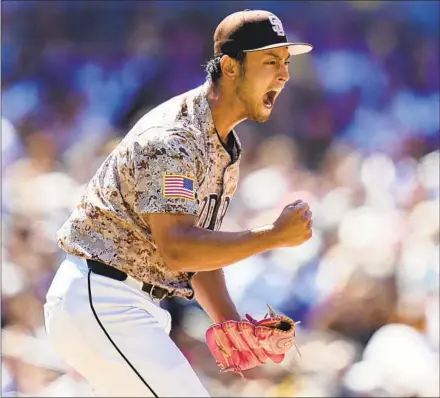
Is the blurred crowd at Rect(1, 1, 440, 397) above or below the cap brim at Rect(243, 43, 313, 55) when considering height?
below

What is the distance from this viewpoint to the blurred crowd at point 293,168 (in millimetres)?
5117

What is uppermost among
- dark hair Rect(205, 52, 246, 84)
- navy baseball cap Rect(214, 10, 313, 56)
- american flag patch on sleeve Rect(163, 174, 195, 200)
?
navy baseball cap Rect(214, 10, 313, 56)

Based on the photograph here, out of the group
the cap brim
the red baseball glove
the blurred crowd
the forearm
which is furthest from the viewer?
the blurred crowd

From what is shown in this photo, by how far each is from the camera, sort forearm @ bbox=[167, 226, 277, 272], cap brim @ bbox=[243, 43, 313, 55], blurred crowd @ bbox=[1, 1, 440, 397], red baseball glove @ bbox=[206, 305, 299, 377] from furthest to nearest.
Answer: blurred crowd @ bbox=[1, 1, 440, 397] → red baseball glove @ bbox=[206, 305, 299, 377] → cap brim @ bbox=[243, 43, 313, 55] → forearm @ bbox=[167, 226, 277, 272]

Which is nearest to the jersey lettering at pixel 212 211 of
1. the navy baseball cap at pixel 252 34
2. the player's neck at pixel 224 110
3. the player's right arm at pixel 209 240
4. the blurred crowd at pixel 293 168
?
the player's neck at pixel 224 110

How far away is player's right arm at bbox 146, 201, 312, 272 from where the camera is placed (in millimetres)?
2500

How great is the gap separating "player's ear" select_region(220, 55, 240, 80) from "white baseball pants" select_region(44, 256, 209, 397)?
0.65m

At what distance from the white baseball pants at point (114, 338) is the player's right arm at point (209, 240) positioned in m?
0.20

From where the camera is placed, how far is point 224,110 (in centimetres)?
282

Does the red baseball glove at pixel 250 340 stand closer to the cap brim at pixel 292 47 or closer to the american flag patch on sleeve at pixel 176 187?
the american flag patch on sleeve at pixel 176 187

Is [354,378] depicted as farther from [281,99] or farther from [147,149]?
[147,149]

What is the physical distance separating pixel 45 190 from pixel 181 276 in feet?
9.01

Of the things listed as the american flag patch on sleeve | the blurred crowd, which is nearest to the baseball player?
the american flag patch on sleeve

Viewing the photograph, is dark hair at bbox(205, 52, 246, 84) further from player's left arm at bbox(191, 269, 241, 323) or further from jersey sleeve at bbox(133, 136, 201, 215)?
player's left arm at bbox(191, 269, 241, 323)
